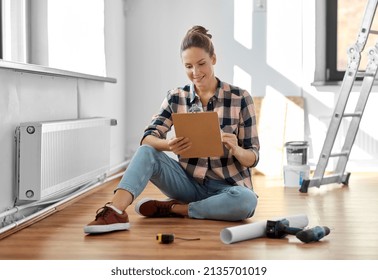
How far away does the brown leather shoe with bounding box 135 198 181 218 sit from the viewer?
3135 mm

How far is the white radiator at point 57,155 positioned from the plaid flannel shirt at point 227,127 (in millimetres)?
511

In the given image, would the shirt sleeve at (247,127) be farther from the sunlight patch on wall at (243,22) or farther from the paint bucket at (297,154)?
the sunlight patch on wall at (243,22)

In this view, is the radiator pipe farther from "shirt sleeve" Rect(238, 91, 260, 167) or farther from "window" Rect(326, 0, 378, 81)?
"window" Rect(326, 0, 378, 81)

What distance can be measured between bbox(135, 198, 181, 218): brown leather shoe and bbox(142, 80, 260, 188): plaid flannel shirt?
7.7 inches

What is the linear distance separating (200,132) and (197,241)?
0.48m

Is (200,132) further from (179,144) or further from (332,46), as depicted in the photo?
(332,46)

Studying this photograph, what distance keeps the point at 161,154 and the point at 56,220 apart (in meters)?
0.64

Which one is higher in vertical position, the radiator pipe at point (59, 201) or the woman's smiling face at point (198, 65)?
the woman's smiling face at point (198, 65)

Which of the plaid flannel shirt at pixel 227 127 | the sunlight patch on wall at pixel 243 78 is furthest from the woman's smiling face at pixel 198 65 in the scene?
the sunlight patch on wall at pixel 243 78

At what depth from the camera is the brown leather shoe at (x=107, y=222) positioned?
2705mm

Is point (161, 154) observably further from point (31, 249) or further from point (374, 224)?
point (374, 224)

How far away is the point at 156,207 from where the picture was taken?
3148 mm

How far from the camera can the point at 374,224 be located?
301cm

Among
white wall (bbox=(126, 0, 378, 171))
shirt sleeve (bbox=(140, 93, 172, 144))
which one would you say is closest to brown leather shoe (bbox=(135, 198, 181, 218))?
shirt sleeve (bbox=(140, 93, 172, 144))
